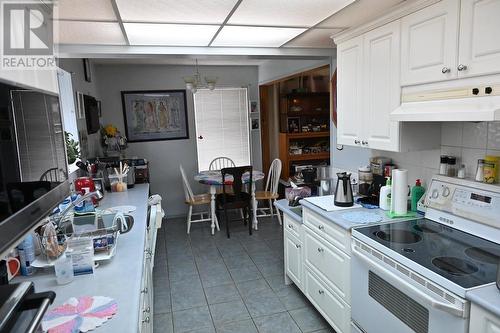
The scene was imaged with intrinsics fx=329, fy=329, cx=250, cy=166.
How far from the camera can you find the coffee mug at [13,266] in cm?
147

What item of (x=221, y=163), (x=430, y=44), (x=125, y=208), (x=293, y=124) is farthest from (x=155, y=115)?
(x=430, y=44)

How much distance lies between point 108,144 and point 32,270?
3009mm

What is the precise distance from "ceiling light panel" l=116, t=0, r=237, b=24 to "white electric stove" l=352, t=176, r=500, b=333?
1528 millimetres

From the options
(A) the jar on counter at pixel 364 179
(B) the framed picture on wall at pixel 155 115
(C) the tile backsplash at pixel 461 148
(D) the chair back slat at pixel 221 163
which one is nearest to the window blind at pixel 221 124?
(D) the chair back slat at pixel 221 163

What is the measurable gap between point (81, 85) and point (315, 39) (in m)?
2.56

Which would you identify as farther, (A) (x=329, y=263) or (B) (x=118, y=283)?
(A) (x=329, y=263)

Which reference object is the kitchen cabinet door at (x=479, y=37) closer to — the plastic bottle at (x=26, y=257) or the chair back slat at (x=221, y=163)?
the plastic bottle at (x=26, y=257)

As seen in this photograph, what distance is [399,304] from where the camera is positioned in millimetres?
1602

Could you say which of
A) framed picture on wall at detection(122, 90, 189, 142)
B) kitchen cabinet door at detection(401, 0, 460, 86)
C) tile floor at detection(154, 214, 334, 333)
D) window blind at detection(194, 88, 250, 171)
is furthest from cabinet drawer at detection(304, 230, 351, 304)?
framed picture on wall at detection(122, 90, 189, 142)

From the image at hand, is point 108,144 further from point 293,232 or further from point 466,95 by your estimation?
point 466,95

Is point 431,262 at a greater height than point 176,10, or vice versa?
point 176,10

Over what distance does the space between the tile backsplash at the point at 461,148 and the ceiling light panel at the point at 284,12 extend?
101 centimetres

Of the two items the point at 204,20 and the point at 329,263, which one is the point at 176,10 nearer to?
the point at 204,20

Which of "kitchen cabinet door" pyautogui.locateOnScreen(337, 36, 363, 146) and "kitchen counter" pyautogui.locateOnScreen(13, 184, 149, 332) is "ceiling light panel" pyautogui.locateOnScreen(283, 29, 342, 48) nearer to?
"kitchen cabinet door" pyautogui.locateOnScreen(337, 36, 363, 146)
